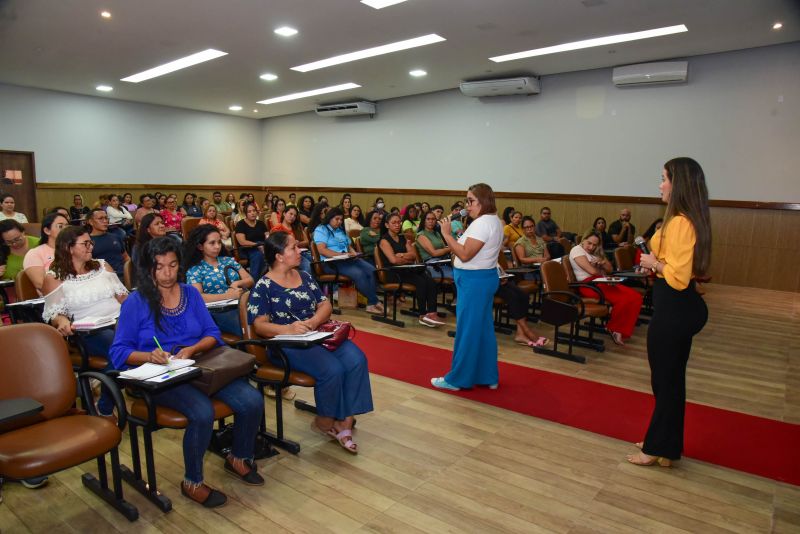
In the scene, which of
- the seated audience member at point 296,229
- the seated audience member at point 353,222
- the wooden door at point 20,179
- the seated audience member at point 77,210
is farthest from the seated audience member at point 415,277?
the wooden door at point 20,179

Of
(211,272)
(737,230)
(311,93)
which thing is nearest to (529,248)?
(211,272)

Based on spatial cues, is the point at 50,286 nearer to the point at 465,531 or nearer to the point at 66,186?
the point at 465,531

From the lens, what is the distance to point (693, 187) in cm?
262

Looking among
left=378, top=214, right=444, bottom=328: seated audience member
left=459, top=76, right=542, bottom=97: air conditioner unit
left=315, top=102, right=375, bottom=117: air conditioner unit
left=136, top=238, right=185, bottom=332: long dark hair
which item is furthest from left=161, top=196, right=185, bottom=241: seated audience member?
left=136, top=238, right=185, bottom=332: long dark hair

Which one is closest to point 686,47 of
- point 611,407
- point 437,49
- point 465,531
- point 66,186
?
point 437,49

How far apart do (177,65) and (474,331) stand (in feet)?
27.6

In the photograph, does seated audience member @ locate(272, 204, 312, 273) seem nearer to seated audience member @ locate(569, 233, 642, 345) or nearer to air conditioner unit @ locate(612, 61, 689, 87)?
seated audience member @ locate(569, 233, 642, 345)

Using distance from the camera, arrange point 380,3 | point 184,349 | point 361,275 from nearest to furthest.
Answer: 1. point 184,349
2. point 380,3
3. point 361,275

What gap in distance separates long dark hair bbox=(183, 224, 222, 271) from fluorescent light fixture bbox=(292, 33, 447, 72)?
5165 mm

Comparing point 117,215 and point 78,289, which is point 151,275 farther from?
point 117,215

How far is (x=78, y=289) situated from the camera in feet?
10.4

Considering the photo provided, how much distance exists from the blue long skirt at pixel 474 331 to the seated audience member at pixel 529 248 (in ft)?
8.59

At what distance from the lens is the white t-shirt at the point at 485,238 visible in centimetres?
362

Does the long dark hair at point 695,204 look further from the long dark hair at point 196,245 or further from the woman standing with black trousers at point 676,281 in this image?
the long dark hair at point 196,245
